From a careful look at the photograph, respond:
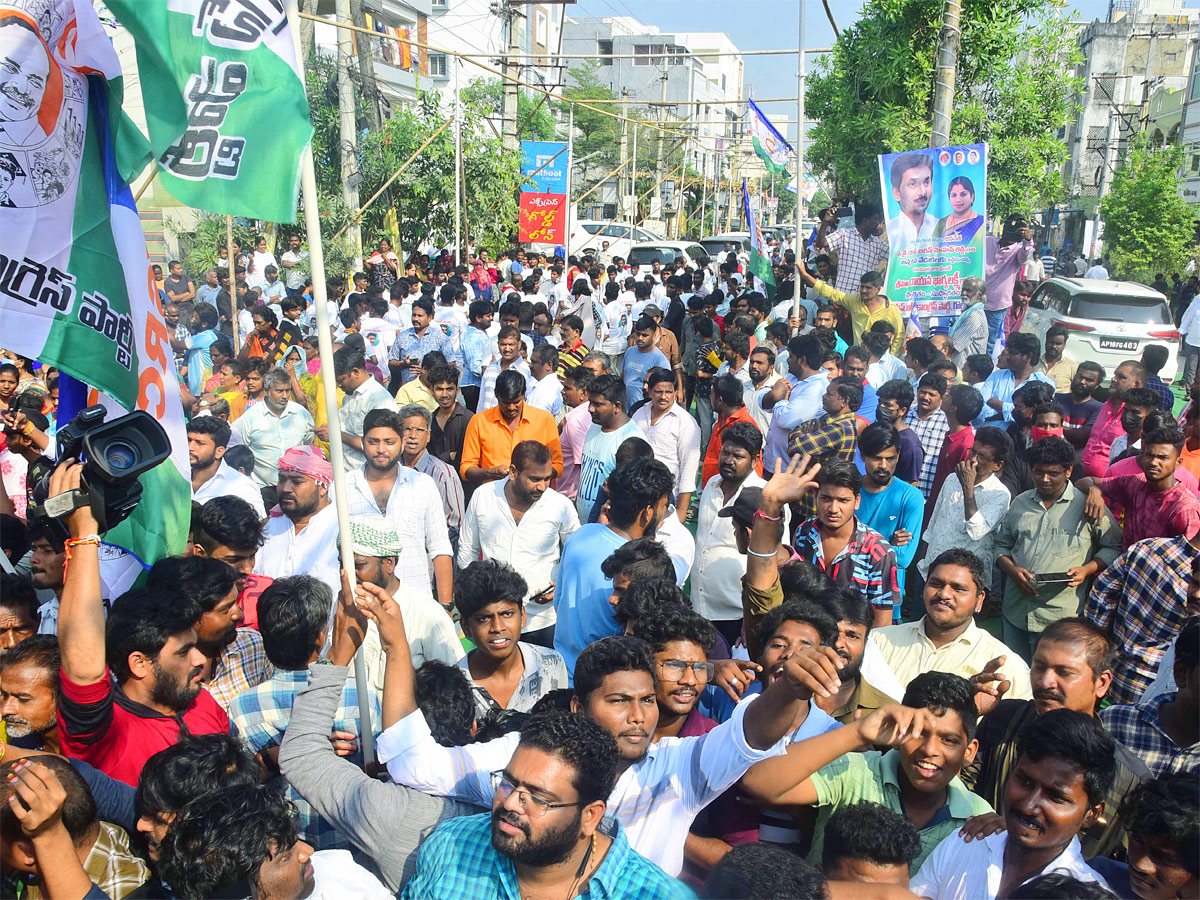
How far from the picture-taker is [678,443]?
631 cm

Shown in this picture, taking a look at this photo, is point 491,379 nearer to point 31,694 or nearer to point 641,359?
point 641,359

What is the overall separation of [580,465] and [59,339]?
3.80m

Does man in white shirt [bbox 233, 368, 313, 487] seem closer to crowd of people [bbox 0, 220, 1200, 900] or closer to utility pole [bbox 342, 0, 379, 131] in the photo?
crowd of people [bbox 0, 220, 1200, 900]

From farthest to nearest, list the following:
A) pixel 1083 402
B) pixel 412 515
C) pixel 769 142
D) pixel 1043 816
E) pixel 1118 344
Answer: pixel 1118 344 < pixel 769 142 < pixel 1083 402 < pixel 412 515 < pixel 1043 816

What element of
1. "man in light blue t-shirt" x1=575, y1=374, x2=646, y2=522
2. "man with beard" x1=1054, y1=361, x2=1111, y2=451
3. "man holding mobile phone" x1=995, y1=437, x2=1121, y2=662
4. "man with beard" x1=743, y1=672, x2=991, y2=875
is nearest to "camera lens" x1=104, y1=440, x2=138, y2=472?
"man with beard" x1=743, y1=672, x2=991, y2=875

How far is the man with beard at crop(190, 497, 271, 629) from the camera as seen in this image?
420cm

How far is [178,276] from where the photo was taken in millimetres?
14797

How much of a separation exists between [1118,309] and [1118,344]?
22.1 inches

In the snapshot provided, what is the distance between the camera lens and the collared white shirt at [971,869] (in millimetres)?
2576

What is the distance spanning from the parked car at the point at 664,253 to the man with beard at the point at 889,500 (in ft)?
65.3

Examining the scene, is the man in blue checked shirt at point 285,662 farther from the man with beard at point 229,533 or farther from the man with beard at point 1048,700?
the man with beard at point 1048,700

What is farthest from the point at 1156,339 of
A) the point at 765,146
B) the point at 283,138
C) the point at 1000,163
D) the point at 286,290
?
the point at 283,138

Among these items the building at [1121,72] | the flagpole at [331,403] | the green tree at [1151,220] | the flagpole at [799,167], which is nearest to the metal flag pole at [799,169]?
the flagpole at [799,167]

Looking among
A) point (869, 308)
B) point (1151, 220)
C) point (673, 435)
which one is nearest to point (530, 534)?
point (673, 435)
